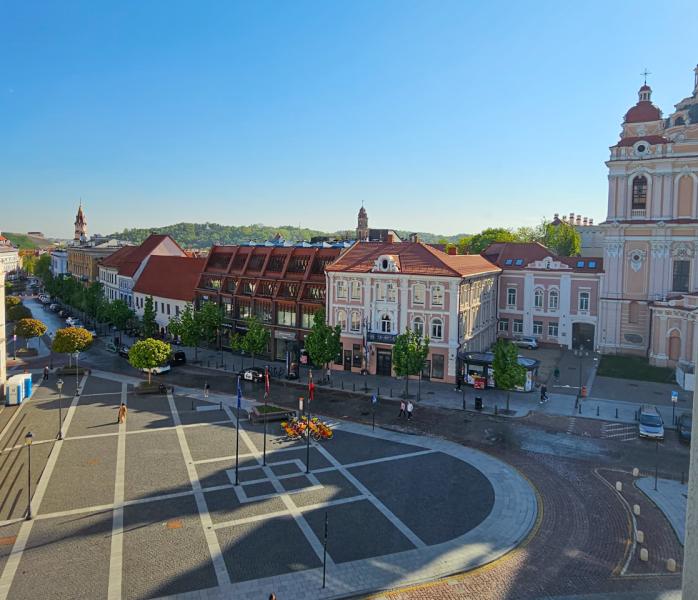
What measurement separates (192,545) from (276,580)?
4.22 meters

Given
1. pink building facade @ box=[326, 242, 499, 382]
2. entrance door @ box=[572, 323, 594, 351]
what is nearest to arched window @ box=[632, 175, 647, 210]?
entrance door @ box=[572, 323, 594, 351]

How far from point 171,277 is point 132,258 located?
57.4 feet

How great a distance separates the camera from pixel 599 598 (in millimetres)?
18047

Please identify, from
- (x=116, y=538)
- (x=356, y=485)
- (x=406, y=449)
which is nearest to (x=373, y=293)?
(x=406, y=449)

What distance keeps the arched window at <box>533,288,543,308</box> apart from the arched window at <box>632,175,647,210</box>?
14.2m

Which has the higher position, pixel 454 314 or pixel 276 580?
pixel 454 314

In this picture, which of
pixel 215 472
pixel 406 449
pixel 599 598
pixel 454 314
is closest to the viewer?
pixel 599 598

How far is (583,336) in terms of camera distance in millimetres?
65438

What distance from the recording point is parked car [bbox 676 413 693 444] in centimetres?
3394

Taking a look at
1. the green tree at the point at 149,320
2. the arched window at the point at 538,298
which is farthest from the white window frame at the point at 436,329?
the green tree at the point at 149,320

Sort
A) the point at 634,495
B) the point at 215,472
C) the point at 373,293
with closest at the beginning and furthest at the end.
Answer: the point at 634,495, the point at 215,472, the point at 373,293

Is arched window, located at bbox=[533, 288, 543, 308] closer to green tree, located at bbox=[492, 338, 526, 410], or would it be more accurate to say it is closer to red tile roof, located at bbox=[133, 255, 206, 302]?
green tree, located at bbox=[492, 338, 526, 410]

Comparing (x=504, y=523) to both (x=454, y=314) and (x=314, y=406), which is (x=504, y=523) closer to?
(x=314, y=406)

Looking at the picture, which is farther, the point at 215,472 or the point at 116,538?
the point at 215,472
